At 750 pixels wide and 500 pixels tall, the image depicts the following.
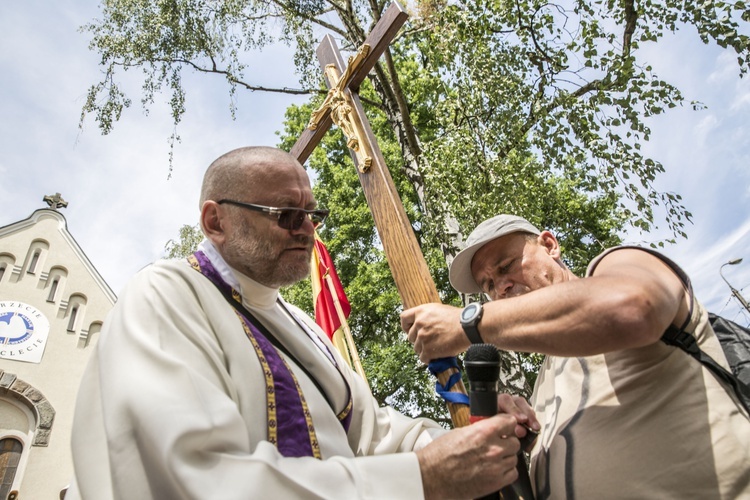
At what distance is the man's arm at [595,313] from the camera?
131 centimetres

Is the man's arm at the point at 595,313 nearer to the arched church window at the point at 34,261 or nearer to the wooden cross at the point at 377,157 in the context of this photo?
the wooden cross at the point at 377,157

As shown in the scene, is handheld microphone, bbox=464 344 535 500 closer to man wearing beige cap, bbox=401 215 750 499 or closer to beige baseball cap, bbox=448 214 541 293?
man wearing beige cap, bbox=401 215 750 499

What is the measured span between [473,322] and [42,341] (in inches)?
673

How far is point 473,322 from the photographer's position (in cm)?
155

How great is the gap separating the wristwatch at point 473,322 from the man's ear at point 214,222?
1116 millimetres

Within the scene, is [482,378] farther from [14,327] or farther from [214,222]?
[14,327]

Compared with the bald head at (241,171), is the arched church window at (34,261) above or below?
above

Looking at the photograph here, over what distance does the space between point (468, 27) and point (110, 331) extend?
5.83 m

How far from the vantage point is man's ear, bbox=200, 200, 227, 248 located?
2.08 meters

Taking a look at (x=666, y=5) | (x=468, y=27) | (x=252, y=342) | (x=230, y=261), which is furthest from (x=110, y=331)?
(x=666, y=5)

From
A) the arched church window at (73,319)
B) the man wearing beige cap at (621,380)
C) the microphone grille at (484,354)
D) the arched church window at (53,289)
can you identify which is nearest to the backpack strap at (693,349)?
the man wearing beige cap at (621,380)

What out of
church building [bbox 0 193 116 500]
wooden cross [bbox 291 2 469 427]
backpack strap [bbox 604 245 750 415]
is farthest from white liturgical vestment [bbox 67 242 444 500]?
church building [bbox 0 193 116 500]

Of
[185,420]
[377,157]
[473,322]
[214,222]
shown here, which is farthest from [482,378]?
[377,157]

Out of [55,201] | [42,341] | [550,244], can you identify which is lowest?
[550,244]
